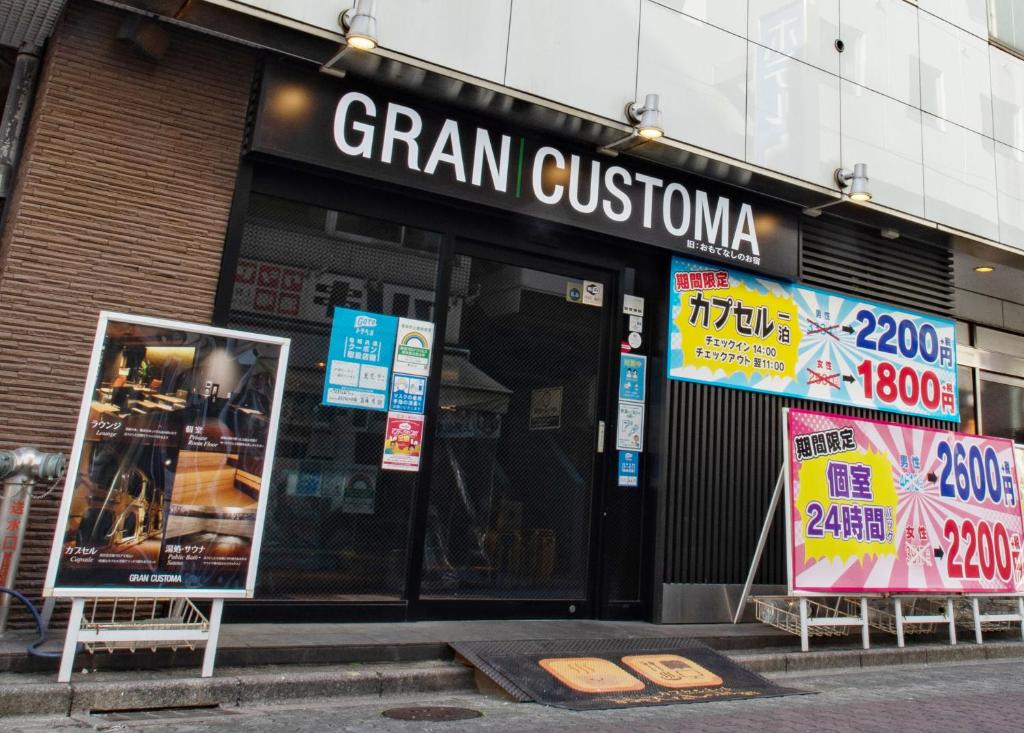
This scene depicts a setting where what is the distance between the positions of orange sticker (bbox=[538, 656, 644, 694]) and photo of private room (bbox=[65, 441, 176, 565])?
258cm

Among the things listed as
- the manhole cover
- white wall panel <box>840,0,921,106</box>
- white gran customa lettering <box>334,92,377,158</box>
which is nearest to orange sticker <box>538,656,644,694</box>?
the manhole cover

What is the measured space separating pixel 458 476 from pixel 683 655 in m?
2.23

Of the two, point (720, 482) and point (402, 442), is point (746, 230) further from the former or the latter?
point (402, 442)

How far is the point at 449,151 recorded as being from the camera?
6555 millimetres

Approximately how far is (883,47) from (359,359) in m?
6.64

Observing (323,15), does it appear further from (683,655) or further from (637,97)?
(683,655)

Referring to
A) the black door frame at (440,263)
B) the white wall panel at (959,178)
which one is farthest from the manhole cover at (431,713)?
the white wall panel at (959,178)

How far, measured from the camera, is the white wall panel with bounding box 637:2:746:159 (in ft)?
23.1

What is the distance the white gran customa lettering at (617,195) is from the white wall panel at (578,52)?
0.66m

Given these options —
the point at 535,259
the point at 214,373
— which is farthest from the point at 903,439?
the point at 214,373

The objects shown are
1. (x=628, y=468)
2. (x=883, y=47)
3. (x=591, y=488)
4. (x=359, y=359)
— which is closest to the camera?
(x=359, y=359)

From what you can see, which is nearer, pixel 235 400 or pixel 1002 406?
pixel 235 400

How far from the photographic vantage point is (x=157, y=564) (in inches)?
179

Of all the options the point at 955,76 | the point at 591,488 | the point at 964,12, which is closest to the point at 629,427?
the point at 591,488
